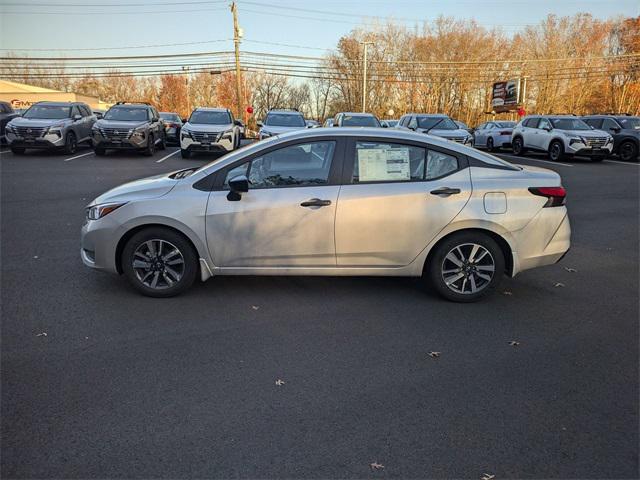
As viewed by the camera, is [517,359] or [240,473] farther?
[517,359]

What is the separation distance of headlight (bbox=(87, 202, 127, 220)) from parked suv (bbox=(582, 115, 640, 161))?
2092cm

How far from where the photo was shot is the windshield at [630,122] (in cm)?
2150

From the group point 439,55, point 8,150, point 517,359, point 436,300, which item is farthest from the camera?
point 439,55

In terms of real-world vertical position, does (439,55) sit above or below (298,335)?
above

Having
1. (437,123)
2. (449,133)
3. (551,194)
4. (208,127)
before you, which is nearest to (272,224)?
(551,194)

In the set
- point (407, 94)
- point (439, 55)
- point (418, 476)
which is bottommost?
point (418, 476)

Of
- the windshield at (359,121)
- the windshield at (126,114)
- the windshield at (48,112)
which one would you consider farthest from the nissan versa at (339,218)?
the windshield at (48,112)

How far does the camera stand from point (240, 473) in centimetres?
259

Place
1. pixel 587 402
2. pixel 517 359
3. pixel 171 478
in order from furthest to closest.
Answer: pixel 517 359, pixel 587 402, pixel 171 478

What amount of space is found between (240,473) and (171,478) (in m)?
0.33

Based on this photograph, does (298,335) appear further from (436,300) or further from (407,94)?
(407,94)

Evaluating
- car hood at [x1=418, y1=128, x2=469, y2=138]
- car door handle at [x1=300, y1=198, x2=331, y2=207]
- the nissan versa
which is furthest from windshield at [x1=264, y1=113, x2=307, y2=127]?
car door handle at [x1=300, y1=198, x2=331, y2=207]

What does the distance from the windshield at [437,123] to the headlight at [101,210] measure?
17187 mm

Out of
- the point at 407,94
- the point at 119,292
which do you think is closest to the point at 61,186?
the point at 119,292
